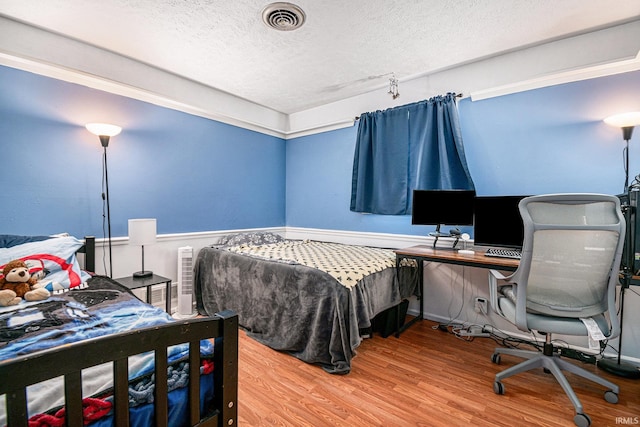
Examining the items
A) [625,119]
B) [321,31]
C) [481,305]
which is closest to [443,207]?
[481,305]

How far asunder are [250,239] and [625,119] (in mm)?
3438

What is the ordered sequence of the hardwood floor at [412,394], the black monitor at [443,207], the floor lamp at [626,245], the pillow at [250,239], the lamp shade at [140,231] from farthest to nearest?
the pillow at [250,239]
the black monitor at [443,207]
the lamp shade at [140,231]
the floor lamp at [626,245]
the hardwood floor at [412,394]

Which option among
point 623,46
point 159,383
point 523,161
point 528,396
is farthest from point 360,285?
point 623,46

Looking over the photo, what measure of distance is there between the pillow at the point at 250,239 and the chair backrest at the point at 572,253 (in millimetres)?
2686

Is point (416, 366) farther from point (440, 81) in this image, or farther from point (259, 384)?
point (440, 81)

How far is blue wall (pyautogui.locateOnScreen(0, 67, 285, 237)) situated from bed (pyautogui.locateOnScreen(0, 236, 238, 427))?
1180mm

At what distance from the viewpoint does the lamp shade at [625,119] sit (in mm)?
1879

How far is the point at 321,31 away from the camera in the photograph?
86.2 inches

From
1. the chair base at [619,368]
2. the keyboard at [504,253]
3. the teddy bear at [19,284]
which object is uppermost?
the keyboard at [504,253]

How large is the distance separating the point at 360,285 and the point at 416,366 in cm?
71

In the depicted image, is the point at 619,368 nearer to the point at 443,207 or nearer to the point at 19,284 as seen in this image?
the point at 443,207

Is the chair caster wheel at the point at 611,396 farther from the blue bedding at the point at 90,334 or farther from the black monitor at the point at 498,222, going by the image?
the blue bedding at the point at 90,334

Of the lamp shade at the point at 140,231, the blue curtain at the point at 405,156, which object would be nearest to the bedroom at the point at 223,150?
the blue curtain at the point at 405,156

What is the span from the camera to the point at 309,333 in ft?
7.00
